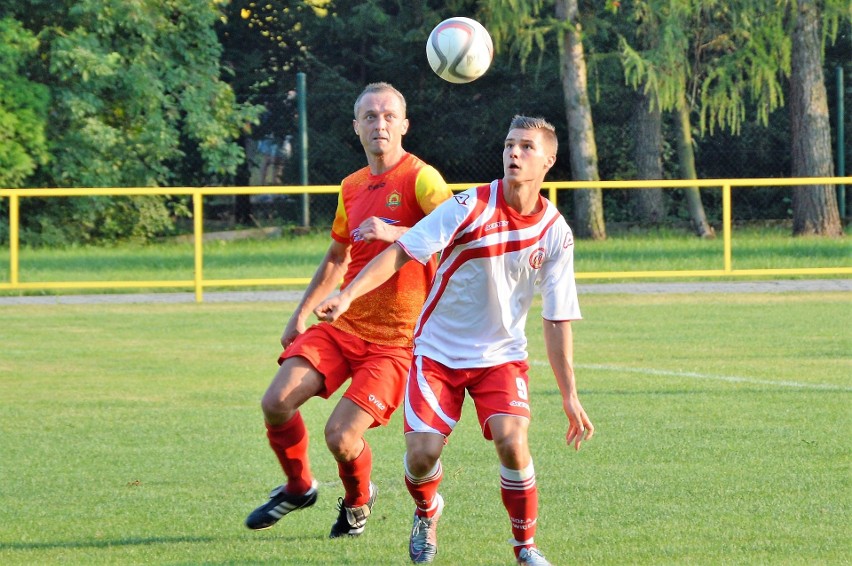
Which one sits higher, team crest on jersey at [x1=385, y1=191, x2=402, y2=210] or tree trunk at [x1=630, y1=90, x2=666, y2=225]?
tree trunk at [x1=630, y1=90, x2=666, y2=225]

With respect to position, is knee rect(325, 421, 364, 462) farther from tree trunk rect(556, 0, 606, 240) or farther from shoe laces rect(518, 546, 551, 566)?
tree trunk rect(556, 0, 606, 240)

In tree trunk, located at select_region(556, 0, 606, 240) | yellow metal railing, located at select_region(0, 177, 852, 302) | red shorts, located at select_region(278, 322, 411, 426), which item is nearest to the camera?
red shorts, located at select_region(278, 322, 411, 426)

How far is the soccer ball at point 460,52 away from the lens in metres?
7.18

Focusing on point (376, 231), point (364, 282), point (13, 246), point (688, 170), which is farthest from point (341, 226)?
point (688, 170)

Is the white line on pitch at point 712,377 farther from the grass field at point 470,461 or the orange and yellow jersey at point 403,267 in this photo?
the orange and yellow jersey at point 403,267

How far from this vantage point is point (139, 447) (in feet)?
25.1

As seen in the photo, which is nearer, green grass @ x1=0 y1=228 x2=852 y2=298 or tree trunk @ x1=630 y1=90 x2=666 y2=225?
green grass @ x1=0 y1=228 x2=852 y2=298

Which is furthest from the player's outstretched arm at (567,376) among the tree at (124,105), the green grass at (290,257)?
the tree at (124,105)

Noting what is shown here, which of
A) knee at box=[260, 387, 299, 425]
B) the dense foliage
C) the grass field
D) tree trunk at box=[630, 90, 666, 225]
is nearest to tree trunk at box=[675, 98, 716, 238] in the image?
the dense foliage

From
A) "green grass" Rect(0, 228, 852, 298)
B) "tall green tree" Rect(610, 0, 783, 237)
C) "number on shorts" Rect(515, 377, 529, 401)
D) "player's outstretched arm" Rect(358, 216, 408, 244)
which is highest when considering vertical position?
"tall green tree" Rect(610, 0, 783, 237)

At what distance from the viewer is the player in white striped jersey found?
5.07 meters

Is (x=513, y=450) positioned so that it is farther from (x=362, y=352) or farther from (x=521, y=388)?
(x=362, y=352)

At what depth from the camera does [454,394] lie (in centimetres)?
523

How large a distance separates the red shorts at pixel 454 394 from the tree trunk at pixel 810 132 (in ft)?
64.4
